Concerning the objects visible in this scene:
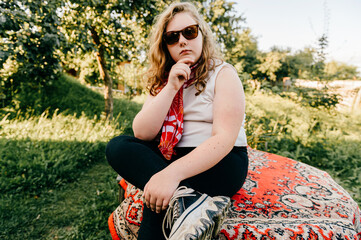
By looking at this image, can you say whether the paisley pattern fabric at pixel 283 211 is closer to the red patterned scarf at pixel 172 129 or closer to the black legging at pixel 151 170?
the black legging at pixel 151 170

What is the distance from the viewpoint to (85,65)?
6672 millimetres

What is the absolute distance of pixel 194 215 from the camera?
3.06 feet

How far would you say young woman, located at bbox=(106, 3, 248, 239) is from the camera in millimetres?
997

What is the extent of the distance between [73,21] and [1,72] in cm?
195

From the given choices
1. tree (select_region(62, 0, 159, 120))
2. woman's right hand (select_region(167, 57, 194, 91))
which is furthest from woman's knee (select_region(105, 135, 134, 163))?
tree (select_region(62, 0, 159, 120))

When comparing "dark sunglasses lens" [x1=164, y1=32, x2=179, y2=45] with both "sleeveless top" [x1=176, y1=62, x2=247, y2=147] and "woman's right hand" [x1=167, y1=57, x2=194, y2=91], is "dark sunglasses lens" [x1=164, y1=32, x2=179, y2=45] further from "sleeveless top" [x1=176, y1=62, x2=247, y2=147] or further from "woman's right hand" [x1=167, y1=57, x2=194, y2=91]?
"sleeveless top" [x1=176, y1=62, x2=247, y2=147]

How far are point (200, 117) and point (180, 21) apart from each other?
0.73 metres

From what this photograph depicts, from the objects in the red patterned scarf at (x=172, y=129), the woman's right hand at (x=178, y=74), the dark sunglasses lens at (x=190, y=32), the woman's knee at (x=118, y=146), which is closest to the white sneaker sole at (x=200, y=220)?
the red patterned scarf at (x=172, y=129)

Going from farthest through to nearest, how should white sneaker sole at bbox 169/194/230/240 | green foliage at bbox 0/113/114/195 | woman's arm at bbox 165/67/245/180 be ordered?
1. green foliage at bbox 0/113/114/195
2. woman's arm at bbox 165/67/245/180
3. white sneaker sole at bbox 169/194/230/240

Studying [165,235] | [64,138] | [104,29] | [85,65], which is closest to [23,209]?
[64,138]

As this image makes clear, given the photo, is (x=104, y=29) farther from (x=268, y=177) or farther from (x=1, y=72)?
(x=268, y=177)

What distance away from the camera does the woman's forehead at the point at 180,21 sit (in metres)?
1.46

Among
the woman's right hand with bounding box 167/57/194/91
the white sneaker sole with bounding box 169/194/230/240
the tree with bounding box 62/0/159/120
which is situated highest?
the tree with bounding box 62/0/159/120

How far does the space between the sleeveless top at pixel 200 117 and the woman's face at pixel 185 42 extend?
202mm
